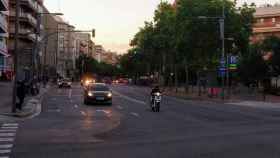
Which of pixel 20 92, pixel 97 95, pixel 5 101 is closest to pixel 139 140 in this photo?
pixel 20 92

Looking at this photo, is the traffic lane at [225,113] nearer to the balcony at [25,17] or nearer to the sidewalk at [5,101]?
the sidewalk at [5,101]

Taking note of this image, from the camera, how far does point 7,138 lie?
17312 millimetres

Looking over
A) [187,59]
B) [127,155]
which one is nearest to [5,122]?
[127,155]

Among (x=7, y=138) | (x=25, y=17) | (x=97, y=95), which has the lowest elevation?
(x=7, y=138)

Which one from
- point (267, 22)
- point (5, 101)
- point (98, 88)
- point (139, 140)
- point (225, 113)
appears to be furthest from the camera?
point (267, 22)

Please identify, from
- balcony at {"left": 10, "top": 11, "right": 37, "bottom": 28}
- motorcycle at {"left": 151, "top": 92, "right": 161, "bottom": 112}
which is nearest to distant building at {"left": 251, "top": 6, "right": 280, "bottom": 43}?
balcony at {"left": 10, "top": 11, "right": 37, "bottom": 28}

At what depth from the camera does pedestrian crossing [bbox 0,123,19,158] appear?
14172 millimetres

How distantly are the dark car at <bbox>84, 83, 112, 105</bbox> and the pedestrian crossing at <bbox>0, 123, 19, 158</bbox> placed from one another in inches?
753

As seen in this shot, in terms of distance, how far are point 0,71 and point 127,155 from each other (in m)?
69.5

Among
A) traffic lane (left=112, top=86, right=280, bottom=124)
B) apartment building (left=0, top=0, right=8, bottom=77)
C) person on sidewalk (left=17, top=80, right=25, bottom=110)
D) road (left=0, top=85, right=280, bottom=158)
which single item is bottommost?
traffic lane (left=112, top=86, right=280, bottom=124)

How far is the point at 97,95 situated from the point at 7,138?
24.1 m

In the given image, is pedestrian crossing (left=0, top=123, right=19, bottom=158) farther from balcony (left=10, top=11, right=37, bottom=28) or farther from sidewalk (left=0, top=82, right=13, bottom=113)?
balcony (left=10, top=11, right=37, bottom=28)

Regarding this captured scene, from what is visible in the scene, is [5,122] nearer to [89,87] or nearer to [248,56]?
[89,87]

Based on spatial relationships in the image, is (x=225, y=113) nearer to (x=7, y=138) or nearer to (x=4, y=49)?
(x=7, y=138)
